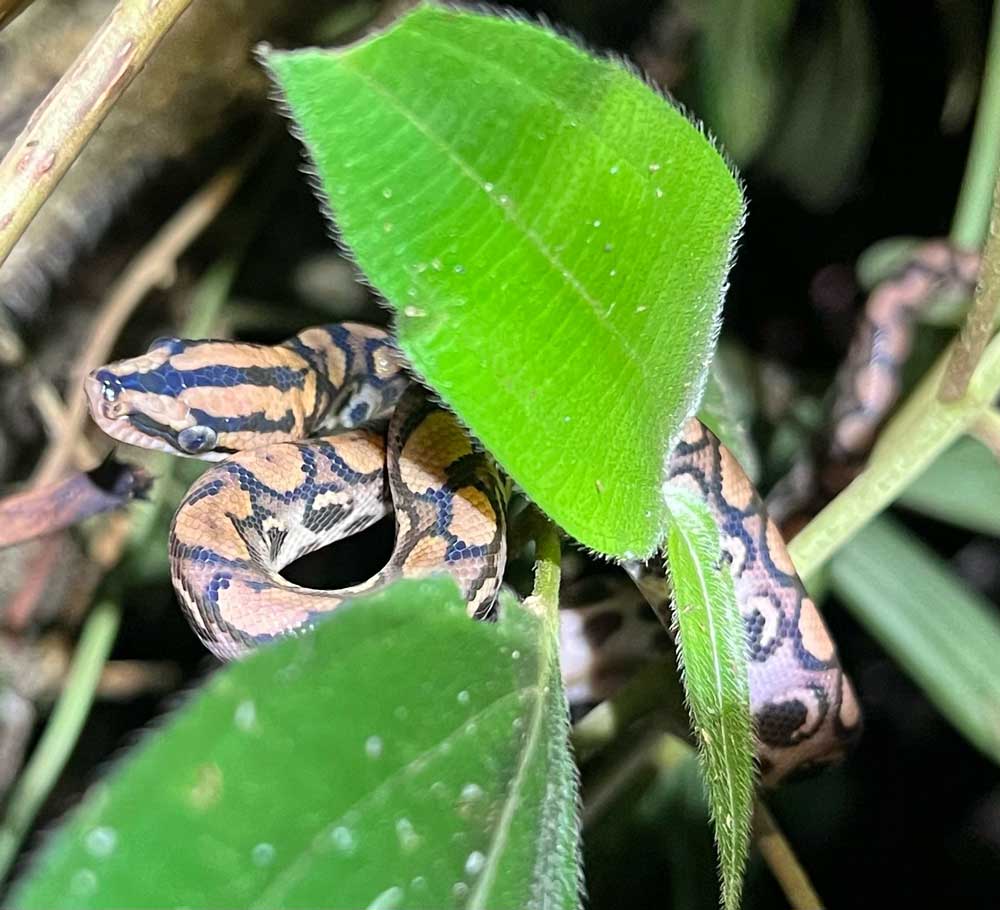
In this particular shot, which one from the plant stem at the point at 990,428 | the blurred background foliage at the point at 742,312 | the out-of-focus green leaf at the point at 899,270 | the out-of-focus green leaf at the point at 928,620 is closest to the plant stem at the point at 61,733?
the blurred background foliage at the point at 742,312

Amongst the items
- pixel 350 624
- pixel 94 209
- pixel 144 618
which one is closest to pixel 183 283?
pixel 94 209

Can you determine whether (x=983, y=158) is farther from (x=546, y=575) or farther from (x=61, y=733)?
(x=61, y=733)

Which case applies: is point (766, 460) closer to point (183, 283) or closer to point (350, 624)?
point (183, 283)

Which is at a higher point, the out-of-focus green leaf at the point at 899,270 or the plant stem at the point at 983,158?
the plant stem at the point at 983,158

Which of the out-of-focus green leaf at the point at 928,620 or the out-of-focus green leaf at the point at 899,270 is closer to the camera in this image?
the out-of-focus green leaf at the point at 928,620

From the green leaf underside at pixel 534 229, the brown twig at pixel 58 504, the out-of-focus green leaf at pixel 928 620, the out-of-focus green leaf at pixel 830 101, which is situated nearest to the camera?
the green leaf underside at pixel 534 229

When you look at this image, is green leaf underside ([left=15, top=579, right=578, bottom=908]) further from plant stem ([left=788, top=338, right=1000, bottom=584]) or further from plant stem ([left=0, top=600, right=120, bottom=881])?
plant stem ([left=0, top=600, right=120, bottom=881])

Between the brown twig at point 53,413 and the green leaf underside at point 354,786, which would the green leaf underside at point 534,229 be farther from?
the brown twig at point 53,413

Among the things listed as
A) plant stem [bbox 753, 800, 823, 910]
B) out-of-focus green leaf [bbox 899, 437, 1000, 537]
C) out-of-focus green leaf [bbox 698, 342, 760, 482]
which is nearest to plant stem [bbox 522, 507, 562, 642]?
out-of-focus green leaf [bbox 698, 342, 760, 482]
